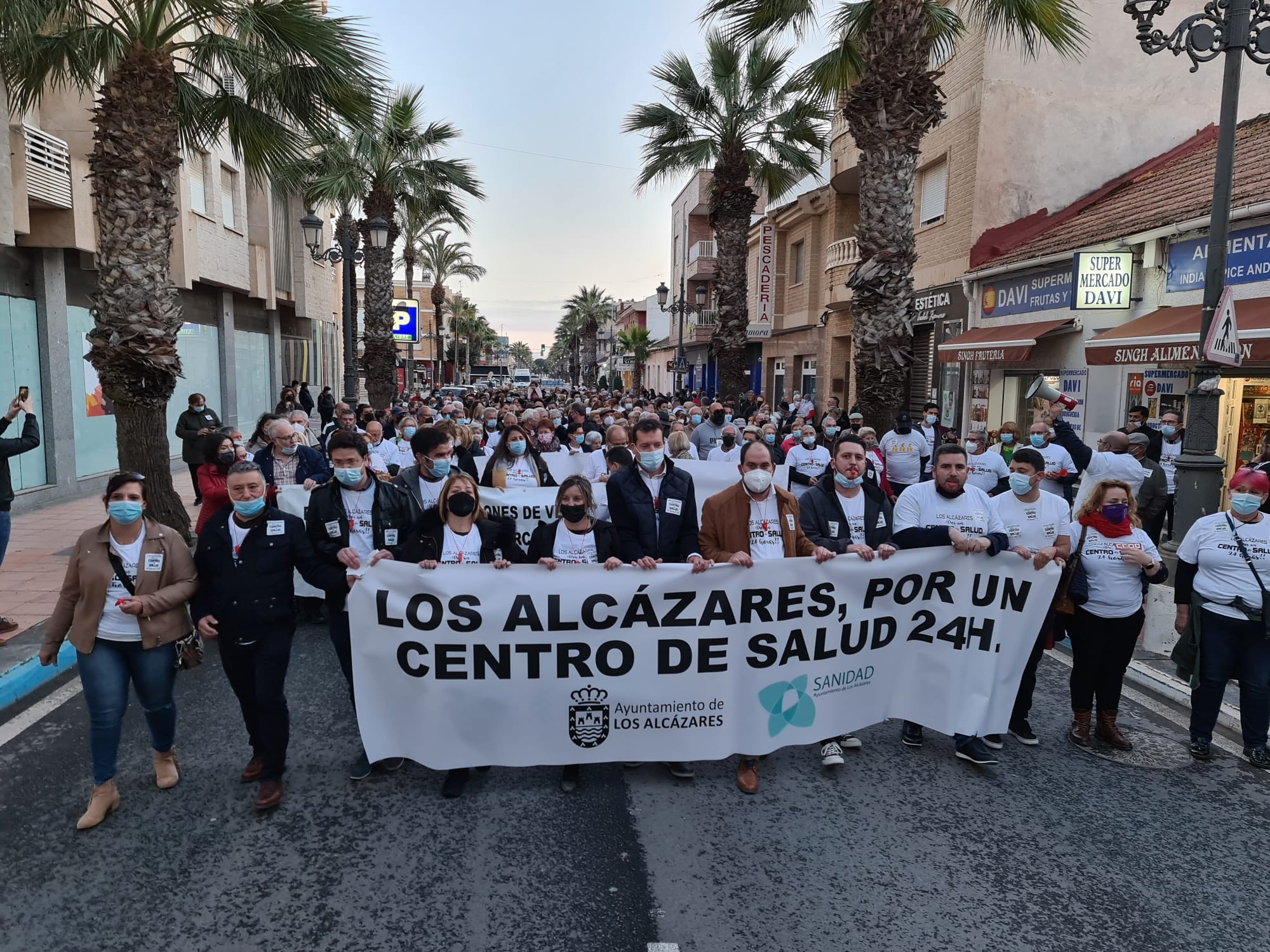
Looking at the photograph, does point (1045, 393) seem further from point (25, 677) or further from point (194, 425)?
point (194, 425)

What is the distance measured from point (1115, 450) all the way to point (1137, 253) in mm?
7950

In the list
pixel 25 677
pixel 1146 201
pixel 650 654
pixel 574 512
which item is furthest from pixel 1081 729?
pixel 1146 201

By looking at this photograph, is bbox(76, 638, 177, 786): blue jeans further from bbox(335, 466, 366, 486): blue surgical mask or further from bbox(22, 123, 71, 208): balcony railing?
bbox(22, 123, 71, 208): balcony railing

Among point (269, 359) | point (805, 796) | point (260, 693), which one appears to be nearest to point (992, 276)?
point (805, 796)

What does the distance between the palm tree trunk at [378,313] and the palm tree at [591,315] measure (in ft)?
203

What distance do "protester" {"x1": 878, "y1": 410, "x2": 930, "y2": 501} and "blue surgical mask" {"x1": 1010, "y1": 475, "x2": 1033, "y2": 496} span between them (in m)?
5.57

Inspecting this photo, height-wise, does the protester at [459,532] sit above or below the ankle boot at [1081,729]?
above

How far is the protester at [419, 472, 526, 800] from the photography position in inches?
190

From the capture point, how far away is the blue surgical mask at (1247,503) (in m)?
4.99

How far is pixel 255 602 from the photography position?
4.36m

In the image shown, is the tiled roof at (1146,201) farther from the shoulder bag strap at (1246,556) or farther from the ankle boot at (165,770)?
the ankle boot at (165,770)

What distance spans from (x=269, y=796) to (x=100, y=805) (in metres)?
0.78

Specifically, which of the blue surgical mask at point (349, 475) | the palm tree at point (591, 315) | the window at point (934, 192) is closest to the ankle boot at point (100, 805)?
the blue surgical mask at point (349, 475)

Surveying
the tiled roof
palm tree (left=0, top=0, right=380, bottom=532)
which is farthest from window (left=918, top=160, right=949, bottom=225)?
palm tree (left=0, top=0, right=380, bottom=532)
